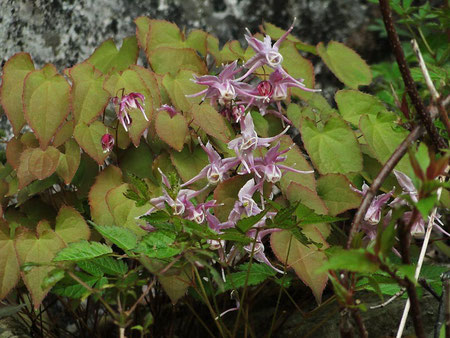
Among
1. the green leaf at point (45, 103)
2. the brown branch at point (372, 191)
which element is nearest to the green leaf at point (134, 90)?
the green leaf at point (45, 103)

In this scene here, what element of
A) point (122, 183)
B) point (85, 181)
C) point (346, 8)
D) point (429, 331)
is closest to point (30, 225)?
point (85, 181)

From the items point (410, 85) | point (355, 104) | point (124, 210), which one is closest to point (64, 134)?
point (124, 210)

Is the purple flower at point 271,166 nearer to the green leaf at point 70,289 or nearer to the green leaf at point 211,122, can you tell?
the green leaf at point 211,122

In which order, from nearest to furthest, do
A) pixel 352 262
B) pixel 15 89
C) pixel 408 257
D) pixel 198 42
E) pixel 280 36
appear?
pixel 352 262
pixel 408 257
pixel 15 89
pixel 198 42
pixel 280 36

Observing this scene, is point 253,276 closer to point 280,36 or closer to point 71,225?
point 71,225

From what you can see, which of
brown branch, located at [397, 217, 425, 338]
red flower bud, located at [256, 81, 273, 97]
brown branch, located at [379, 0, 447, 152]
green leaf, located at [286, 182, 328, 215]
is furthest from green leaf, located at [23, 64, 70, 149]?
brown branch, located at [397, 217, 425, 338]

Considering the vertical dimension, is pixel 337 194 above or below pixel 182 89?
A: below

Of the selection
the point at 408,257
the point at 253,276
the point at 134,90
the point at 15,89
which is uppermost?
the point at 15,89

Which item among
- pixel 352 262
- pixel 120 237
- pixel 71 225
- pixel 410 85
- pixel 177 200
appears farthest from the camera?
pixel 71 225
